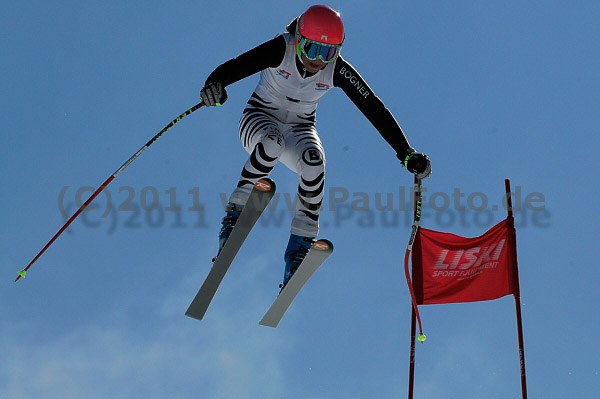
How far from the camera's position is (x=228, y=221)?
924cm

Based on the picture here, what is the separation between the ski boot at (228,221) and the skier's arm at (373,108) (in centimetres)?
188

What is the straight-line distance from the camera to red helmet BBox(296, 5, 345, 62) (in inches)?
350

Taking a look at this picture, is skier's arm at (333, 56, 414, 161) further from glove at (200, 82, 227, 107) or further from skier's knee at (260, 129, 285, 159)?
glove at (200, 82, 227, 107)

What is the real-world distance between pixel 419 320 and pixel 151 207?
3.88 m

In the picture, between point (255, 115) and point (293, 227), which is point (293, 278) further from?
point (255, 115)

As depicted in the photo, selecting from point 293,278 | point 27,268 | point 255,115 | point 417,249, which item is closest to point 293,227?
point 293,278

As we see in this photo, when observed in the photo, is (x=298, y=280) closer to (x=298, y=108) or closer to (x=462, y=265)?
(x=298, y=108)

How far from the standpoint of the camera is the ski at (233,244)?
28.7 ft

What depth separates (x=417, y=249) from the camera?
543 inches

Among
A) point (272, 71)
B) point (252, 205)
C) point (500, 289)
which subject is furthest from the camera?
point (500, 289)

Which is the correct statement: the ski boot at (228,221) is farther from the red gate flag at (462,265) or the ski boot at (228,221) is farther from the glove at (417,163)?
the red gate flag at (462,265)

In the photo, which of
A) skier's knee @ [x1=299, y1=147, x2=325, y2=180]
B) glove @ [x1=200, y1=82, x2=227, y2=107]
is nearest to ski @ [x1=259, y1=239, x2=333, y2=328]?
skier's knee @ [x1=299, y1=147, x2=325, y2=180]

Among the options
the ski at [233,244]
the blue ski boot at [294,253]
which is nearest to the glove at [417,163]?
the blue ski boot at [294,253]

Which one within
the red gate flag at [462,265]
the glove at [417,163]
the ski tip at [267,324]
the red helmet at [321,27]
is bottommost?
the ski tip at [267,324]
